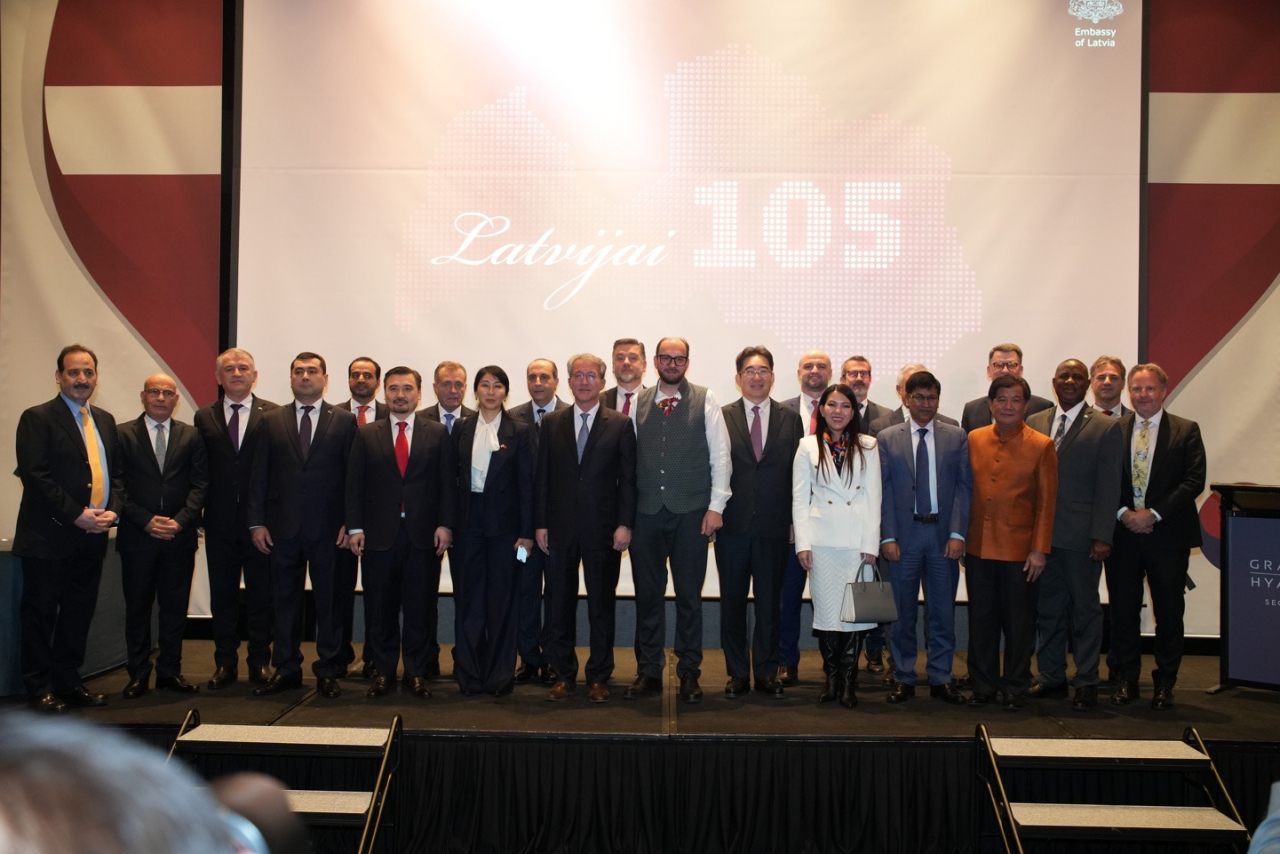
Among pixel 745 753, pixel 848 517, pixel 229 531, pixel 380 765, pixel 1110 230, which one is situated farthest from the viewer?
pixel 1110 230

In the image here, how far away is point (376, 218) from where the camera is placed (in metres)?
6.38

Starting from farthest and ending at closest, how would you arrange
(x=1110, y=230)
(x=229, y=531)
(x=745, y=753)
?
(x=1110, y=230)
(x=229, y=531)
(x=745, y=753)

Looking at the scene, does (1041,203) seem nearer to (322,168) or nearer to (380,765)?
(322,168)

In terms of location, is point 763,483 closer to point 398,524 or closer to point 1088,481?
point 1088,481

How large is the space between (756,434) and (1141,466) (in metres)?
1.98

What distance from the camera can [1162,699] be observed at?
15.2 feet

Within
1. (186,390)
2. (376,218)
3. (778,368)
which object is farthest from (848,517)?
(186,390)

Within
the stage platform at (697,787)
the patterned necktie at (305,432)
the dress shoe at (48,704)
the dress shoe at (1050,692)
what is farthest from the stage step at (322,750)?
the dress shoe at (1050,692)

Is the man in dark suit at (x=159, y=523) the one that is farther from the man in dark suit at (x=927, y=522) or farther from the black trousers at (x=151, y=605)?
the man in dark suit at (x=927, y=522)

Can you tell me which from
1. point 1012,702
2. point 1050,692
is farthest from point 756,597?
point 1050,692

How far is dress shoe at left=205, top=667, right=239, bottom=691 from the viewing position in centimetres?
477

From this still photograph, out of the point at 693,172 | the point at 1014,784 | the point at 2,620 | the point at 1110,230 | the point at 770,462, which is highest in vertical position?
the point at 693,172

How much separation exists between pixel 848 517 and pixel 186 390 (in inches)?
182

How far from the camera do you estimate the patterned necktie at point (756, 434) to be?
4.84m
